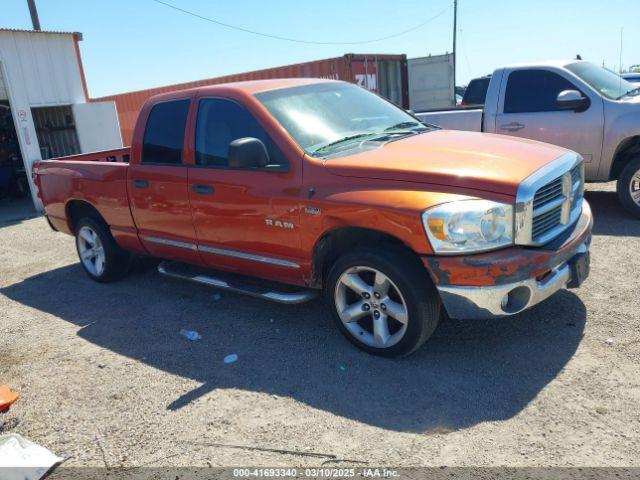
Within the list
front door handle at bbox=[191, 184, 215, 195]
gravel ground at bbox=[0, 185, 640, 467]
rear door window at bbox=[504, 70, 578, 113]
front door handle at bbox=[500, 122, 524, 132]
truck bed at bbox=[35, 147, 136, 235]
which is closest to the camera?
gravel ground at bbox=[0, 185, 640, 467]

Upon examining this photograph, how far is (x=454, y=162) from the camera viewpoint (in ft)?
11.7

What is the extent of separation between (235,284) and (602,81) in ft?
18.0

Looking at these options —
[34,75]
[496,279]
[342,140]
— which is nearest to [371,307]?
[496,279]

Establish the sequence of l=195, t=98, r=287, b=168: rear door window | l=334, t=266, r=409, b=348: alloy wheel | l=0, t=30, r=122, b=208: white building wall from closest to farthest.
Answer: l=334, t=266, r=409, b=348: alloy wheel < l=195, t=98, r=287, b=168: rear door window < l=0, t=30, r=122, b=208: white building wall

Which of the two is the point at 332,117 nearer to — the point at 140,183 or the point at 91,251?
the point at 140,183

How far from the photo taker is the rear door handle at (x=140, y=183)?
→ 5.01 metres

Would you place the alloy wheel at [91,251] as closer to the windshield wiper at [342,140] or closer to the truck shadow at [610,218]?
the windshield wiper at [342,140]

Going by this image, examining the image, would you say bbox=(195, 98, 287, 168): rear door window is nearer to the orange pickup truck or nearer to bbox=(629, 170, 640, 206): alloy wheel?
the orange pickup truck

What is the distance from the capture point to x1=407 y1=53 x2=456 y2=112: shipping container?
49.3 ft

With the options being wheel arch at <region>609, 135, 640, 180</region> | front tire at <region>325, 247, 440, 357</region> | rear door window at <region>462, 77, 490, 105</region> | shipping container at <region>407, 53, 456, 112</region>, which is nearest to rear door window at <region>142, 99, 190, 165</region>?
front tire at <region>325, 247, 440, 357</region>

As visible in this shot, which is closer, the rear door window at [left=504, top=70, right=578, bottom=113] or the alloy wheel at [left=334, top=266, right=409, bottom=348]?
the alloy wheel at [left=334, top=266, right=409, bottom=348]

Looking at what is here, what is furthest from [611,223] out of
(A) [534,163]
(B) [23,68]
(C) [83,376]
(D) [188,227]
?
(B) [23,68]

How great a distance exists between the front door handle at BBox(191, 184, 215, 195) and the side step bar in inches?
29.4

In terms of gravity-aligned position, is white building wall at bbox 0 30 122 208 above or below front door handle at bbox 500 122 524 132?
above
